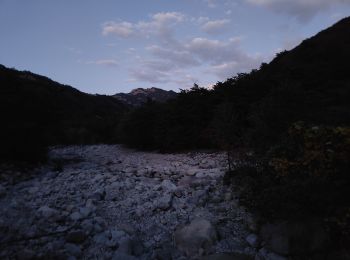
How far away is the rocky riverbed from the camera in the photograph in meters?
5.42

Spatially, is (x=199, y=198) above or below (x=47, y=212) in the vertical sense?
above

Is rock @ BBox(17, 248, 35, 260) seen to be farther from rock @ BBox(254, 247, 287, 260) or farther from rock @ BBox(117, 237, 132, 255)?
rock @ BBox(254, 247, 287, 260)

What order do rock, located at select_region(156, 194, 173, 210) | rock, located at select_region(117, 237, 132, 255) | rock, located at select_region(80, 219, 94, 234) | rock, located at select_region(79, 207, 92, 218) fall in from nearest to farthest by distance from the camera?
rock, located at select_region(117, 237, 132, 255)
rock, located at select_region(80, 219, 94, 234)
rock, located at select_region(79, 207, 92, 218)
rock, located at select_region(156, 194, 173, 210)

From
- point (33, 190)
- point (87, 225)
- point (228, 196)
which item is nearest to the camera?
point (87, 225)

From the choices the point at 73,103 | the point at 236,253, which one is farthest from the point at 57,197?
the point at 73,103

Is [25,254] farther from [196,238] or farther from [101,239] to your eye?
[196,238]

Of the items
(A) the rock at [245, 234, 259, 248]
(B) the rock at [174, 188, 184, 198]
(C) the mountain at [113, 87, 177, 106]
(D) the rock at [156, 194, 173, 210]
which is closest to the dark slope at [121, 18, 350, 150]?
(B) the rock at [174, 188, 184, 198]

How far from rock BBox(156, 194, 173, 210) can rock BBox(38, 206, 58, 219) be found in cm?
192

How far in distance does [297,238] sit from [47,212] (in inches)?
169

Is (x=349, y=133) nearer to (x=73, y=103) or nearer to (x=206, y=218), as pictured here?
(x=206, y=218)

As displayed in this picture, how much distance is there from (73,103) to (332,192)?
4491 centimetres

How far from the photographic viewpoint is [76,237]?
566cm

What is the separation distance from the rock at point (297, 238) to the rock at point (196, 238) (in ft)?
2.85

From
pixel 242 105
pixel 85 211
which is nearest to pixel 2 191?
Result: pixel 85 211
